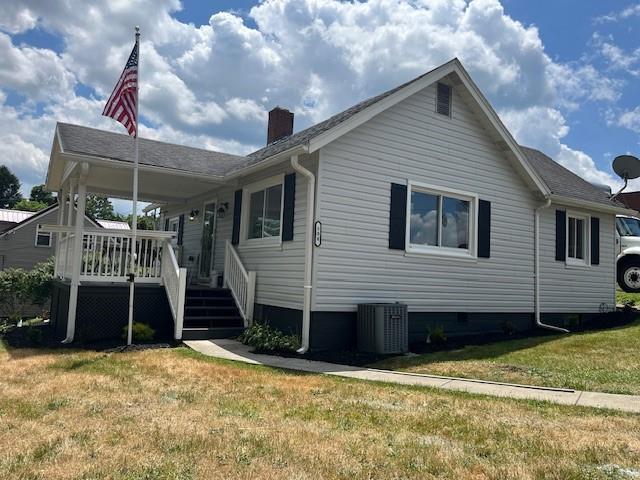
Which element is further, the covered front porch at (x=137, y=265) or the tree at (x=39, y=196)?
the tree at (x=39, y=196)

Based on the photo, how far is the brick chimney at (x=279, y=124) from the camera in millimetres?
15227

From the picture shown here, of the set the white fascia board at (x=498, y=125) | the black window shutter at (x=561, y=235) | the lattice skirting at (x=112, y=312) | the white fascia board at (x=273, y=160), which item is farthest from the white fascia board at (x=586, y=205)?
the lattice skirting at (x=112, y=312)

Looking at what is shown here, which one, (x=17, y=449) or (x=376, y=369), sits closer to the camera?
(x=17, y=449)

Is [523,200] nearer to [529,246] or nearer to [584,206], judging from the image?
[529,246]

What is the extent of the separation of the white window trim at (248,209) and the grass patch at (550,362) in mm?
3511

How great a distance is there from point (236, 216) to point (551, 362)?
7.05 metres

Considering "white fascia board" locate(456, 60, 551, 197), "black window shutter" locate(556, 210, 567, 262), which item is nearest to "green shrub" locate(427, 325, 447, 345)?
"white fascia board" locate(456, 60, 551, 197)

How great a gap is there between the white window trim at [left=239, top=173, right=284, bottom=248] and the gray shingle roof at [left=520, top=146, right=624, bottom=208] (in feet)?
19.7

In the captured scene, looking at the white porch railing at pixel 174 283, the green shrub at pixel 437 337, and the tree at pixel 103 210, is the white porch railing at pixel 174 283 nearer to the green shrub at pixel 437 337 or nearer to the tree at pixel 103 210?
the green shrub at pixel 437 337

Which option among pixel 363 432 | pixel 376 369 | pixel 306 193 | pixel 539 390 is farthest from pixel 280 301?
pixel 363 432

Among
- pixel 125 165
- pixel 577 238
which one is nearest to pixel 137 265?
pixel 125 165

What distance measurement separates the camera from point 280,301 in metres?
9.47

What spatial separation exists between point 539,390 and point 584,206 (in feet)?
27.7

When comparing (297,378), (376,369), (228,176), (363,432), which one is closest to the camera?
(363,432)
